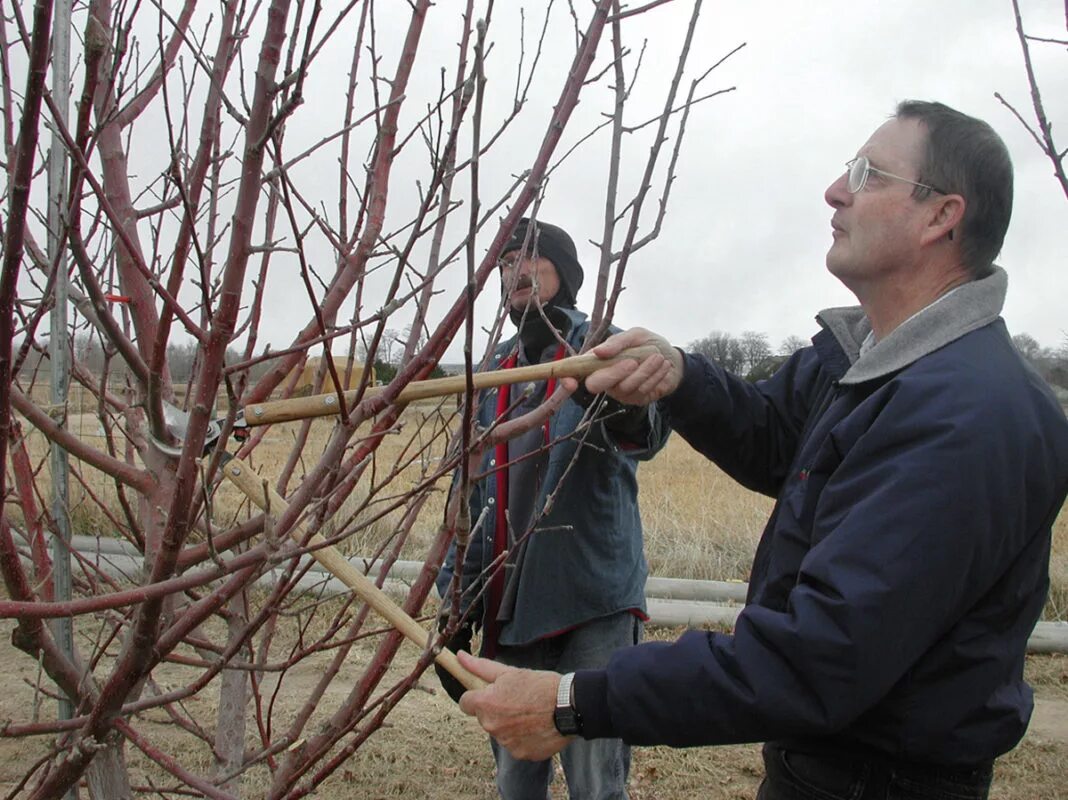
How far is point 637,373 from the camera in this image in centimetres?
199

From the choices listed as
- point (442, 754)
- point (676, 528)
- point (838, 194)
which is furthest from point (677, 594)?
point (838, 194)

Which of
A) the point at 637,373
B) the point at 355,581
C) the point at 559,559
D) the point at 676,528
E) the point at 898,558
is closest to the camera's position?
the point at 898,558

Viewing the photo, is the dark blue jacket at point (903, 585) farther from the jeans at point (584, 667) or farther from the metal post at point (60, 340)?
the jeans at point (584, 667)

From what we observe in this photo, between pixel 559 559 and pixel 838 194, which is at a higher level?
pixel 838 194

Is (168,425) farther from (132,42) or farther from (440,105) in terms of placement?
(132,42)

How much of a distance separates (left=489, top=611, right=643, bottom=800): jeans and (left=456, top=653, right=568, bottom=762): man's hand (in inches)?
50.4

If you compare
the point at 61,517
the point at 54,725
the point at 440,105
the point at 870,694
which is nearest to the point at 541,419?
the point at 440,105

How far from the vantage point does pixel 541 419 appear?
173 centimetres

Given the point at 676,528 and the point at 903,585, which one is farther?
the point at 676,528

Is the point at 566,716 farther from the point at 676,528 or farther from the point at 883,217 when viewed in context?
the point at 676,528

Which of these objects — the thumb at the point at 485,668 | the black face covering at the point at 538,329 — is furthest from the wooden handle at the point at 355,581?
the black face covering at the point at 538,329

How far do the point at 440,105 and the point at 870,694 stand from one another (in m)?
1.23

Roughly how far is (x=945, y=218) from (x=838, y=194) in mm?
207

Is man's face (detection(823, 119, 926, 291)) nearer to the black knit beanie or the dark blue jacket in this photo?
the dark blue jacket
